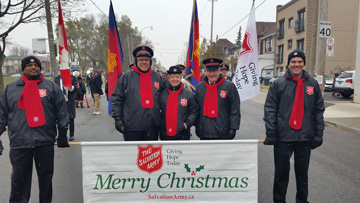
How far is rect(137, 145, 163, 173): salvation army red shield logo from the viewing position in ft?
10.6

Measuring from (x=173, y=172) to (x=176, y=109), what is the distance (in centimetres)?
94

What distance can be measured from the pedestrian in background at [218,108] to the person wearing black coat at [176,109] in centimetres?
17

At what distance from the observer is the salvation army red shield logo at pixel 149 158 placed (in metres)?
3.23

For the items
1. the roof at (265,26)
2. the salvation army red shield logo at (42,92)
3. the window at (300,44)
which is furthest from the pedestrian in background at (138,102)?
the roof at (265,26)

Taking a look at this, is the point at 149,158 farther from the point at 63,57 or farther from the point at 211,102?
the point at 63,57

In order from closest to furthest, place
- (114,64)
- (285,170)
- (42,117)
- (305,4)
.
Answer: (42,117), (285,170), (114,64), (305,4)

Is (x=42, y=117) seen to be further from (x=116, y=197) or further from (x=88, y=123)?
(x=88, y=123)

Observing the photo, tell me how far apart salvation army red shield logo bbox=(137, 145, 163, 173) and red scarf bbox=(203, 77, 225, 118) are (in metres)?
0.99

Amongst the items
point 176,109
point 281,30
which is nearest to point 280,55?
point 281,30

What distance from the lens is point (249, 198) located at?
10.9 feet

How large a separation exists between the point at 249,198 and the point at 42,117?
8.72 feet

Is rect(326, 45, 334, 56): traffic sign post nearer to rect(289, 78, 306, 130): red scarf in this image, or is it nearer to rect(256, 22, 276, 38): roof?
rect(289, 78, 306, 130): red scarf

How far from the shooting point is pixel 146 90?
3.80 m

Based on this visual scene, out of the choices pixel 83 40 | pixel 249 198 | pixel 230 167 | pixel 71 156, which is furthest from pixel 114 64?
pixel 83 40
